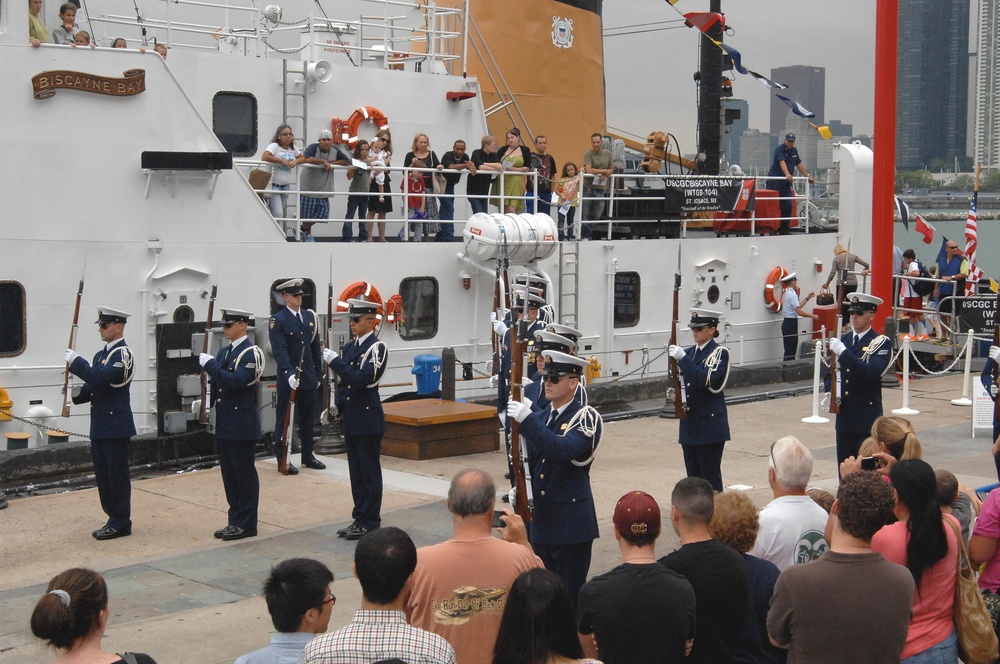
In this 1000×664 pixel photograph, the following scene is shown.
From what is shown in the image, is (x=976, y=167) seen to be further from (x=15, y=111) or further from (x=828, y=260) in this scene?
(x=15, y=111)

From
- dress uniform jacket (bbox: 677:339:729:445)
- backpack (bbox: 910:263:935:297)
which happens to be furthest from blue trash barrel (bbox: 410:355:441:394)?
backpack (bbox: 910:263:935:297)

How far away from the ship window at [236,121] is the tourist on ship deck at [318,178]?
0.85 m

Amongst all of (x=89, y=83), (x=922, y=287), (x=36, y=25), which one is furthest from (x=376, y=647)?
(x=922, y=287)

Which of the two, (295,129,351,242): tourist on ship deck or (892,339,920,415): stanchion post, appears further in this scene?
(892,339,920,415): stanchion post

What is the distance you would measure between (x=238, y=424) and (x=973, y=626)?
6.21 m

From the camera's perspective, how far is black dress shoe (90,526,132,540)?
963cm

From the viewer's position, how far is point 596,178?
17844 millimetres

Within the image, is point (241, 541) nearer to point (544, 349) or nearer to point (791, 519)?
point (544, 349)

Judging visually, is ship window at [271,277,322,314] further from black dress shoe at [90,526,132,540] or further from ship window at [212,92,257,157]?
black dress shoe at [90,526,132,540]

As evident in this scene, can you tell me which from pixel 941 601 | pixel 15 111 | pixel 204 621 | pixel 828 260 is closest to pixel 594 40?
pixel 828 260

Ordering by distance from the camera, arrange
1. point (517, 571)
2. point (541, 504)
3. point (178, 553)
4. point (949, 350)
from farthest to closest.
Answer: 1. point (949, 350)
2. point (178, 553)
3. point (541, 504)
4. point (517, 571)

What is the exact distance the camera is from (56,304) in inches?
482

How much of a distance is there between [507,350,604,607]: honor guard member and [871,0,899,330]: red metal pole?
40.9 feet

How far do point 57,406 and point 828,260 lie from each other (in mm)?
13938
